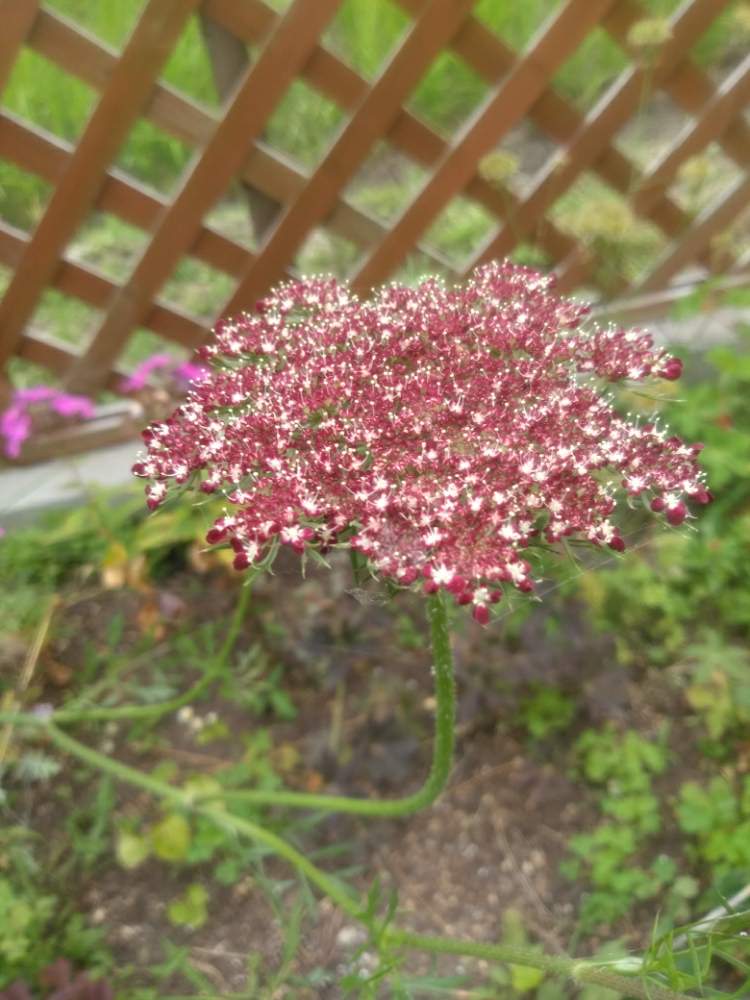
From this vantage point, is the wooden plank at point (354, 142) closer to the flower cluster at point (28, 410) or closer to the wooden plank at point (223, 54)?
the wooden plank at point (223, 54)

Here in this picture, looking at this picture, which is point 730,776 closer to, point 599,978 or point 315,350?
point 599,978

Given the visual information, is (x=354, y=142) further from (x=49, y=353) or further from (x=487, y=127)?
(x=49, y=353)

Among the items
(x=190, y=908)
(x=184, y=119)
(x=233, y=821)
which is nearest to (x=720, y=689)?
(x=233, y=821)

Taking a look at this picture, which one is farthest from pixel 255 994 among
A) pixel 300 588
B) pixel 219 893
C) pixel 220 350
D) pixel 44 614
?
pixel 220 350

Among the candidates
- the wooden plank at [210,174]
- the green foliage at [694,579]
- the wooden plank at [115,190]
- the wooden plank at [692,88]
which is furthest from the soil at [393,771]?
the wooden plank at [692,88]

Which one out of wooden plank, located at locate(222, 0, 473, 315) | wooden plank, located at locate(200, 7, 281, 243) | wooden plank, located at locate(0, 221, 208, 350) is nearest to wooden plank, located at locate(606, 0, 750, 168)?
wooden plank, located at locate(222, 0, 473, 315)
